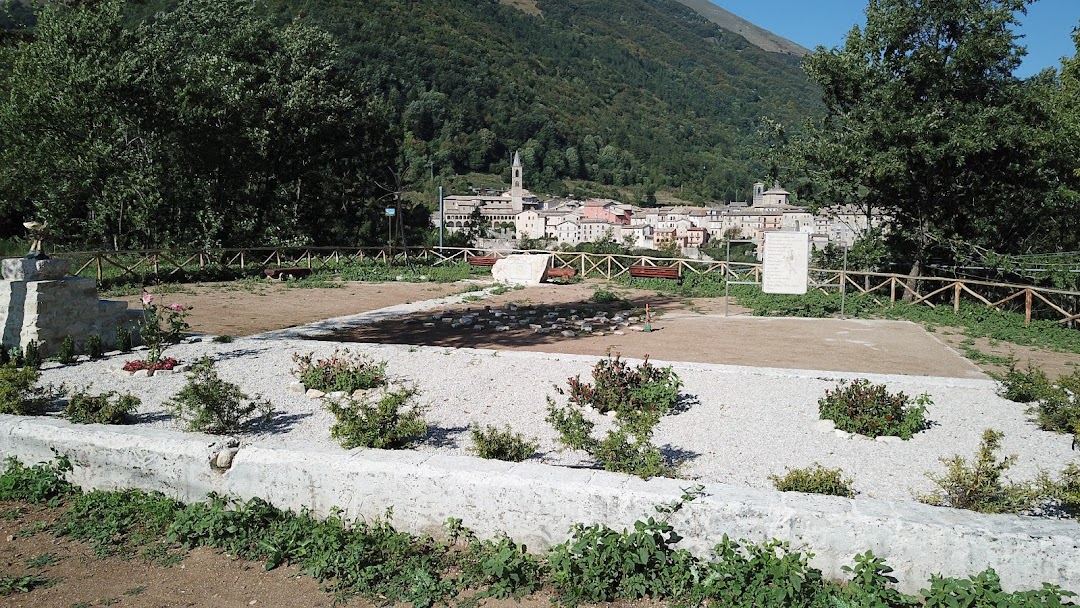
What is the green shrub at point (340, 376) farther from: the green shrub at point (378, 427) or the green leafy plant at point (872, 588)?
the green leafy plant at point (872, 588)

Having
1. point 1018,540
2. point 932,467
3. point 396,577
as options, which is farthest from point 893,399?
point 396,577

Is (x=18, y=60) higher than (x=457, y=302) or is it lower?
higher

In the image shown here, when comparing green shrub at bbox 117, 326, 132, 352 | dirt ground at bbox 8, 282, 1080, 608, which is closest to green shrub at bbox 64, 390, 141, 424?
dirt ground at bbox 8, 282, 1080, 608

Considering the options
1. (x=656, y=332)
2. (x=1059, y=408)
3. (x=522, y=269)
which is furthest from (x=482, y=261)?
(x=1059, y=408)

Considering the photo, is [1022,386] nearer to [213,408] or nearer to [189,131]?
[213,408]

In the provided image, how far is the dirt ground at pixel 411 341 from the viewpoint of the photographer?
3652 millimetres

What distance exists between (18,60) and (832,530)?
26814 millimetres

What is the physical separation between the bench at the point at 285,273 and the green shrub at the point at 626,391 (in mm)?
16255

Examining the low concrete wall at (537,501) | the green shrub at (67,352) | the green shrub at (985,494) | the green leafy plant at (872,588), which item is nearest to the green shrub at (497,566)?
the low concrete wall at (537,501)

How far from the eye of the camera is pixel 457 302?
16.6 metres

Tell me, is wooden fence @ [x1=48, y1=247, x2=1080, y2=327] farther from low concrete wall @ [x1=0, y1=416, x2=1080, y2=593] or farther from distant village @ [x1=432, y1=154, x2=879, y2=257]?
distant village @ [x1=432, y1=154, x2=879, y2=257]

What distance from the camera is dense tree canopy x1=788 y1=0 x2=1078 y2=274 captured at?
15914mm

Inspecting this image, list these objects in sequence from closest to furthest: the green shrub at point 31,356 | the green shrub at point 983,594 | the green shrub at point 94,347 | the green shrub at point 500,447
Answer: the green shrub at point 983,594, the green shrub at point 500,447, the green shrub at point 31,356, the green shrub at point 94,347

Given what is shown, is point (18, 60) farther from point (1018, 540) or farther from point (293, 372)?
point (1018, 540)
